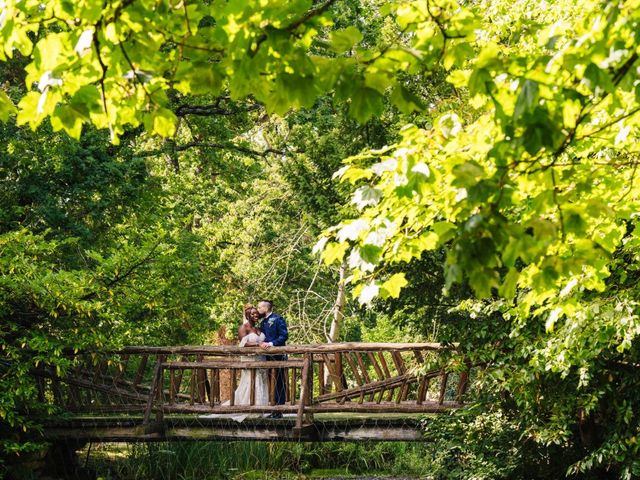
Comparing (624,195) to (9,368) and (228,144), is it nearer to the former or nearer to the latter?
(9,368)

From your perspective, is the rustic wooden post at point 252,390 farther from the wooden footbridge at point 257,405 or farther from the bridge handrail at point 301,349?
the bridge handrail at point 301,349

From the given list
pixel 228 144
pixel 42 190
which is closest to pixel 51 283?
pixel 42 190

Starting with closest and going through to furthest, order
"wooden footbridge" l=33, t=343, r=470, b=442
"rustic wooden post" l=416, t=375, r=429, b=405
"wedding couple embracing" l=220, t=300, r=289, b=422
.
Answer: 1. "rustic wooden post" l=416, t=375, r=429, b=405
2. "wooden footbridge" l=33, t=343, r=470, b=442
3. "wedding couple embracing" l=220, t=300, r=289, b=422

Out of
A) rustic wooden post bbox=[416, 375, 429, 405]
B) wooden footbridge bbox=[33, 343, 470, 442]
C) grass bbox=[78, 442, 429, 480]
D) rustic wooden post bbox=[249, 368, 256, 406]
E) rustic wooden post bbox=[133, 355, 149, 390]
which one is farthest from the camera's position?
grass bbox=[78, 442, 429, 480]

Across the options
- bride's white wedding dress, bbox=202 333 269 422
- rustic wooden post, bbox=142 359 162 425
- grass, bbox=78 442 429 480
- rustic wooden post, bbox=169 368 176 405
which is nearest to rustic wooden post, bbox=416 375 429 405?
bride's white wedding dress, bbox=202 333 269 422

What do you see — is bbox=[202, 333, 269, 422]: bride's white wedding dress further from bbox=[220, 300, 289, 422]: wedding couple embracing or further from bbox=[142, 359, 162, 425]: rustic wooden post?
bbox=[142, 359, 162, 425]: rustic wooden post

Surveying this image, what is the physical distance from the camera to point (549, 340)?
25.8 feet

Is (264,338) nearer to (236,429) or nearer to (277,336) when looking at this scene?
(277,336)

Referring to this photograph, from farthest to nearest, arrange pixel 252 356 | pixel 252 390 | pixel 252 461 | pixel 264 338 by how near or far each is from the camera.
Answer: pixel 252 461
pixel 252 356
pixel 264 338
pixel 252 390

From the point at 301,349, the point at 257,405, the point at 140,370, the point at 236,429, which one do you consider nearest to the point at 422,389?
the point at 301,349

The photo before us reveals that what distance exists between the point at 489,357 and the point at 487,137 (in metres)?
6.64

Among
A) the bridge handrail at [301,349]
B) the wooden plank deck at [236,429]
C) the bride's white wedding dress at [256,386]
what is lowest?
the wooden plank deck at [236,429]

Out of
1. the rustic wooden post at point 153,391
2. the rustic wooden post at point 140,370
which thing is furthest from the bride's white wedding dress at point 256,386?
the rustic wooden post at point 140,370

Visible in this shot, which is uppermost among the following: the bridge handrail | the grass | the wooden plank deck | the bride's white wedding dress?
the bridge handrail
